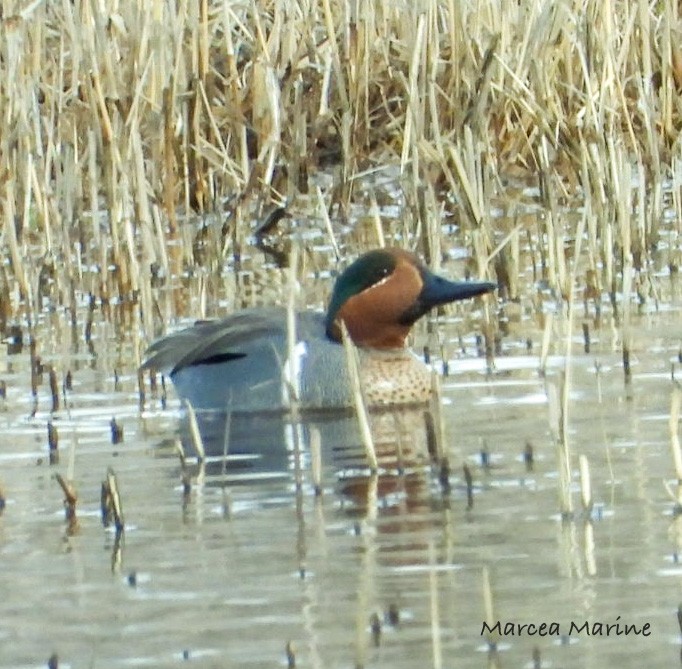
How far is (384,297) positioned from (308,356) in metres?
0.37

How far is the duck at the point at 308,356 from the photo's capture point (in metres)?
6.48

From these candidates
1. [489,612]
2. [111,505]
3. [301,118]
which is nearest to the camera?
[489,612]

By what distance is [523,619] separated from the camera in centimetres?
376

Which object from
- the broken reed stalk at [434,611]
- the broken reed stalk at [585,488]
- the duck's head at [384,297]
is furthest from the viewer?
the duck's head at [384,297]

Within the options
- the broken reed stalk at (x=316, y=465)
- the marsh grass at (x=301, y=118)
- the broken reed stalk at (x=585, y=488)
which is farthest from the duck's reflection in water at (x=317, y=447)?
the marsh grass at (x=301, y=118)

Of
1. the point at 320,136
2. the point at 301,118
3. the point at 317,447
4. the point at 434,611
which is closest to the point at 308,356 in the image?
the point at 317,447

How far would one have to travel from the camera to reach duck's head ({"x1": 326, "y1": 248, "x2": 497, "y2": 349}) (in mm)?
6805

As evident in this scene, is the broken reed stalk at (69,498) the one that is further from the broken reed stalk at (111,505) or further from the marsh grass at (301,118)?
the marsh grass at (301,118)

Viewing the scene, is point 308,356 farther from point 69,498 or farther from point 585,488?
point 585,488

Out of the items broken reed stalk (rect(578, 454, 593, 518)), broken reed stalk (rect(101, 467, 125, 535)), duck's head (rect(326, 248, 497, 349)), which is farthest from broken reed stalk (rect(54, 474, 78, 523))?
duck's head (rect(326, 248, 497, 349))

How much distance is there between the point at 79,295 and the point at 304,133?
1.97 metres

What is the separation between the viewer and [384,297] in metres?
6.82

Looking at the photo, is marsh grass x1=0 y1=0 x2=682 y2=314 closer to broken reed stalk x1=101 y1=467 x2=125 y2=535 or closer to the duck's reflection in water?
the duck's reflection in water

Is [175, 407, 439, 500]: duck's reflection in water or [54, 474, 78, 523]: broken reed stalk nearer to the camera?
[54, 474, 78, 523]: broken reed stalk
